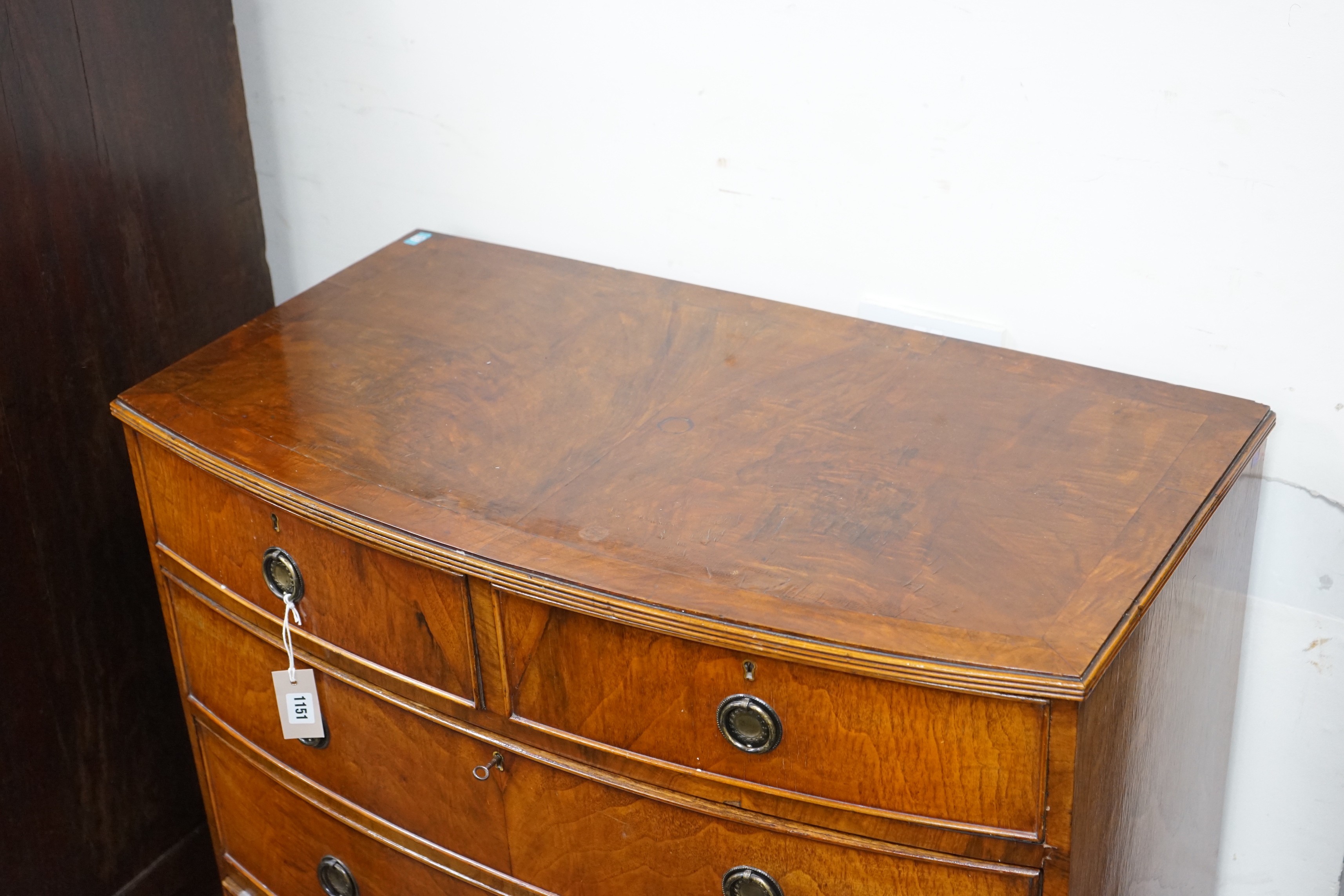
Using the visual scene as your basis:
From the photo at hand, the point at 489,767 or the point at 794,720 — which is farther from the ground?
the point at 794,720

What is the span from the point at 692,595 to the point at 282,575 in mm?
425

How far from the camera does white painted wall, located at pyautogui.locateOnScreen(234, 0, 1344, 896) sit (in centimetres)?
114

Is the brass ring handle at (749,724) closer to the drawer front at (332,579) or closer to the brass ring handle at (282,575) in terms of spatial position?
the drawer front at (332,579)

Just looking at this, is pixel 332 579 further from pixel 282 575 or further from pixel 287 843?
pixel 287 843

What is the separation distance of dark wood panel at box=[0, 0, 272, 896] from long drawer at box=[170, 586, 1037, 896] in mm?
309

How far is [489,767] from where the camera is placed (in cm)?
111

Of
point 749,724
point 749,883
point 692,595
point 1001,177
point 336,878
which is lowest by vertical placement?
point 336,878

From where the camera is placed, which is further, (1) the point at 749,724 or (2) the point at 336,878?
(2) the point at 336,878

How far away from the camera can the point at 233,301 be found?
1694mm

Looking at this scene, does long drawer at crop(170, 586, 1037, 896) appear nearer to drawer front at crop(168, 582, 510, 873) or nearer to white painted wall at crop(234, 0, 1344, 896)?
drawer front at crop(168, 582, 510, 873)

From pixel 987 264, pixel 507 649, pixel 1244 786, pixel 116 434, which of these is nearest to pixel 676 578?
pixel 507 649

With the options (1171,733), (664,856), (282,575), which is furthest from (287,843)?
(1171,733)

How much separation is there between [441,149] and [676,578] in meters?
0.83

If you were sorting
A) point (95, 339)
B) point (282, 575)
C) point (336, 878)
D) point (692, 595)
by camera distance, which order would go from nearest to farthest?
point (692, 595)
point (282, 575)
point (336, 878)
point (95, 339)
